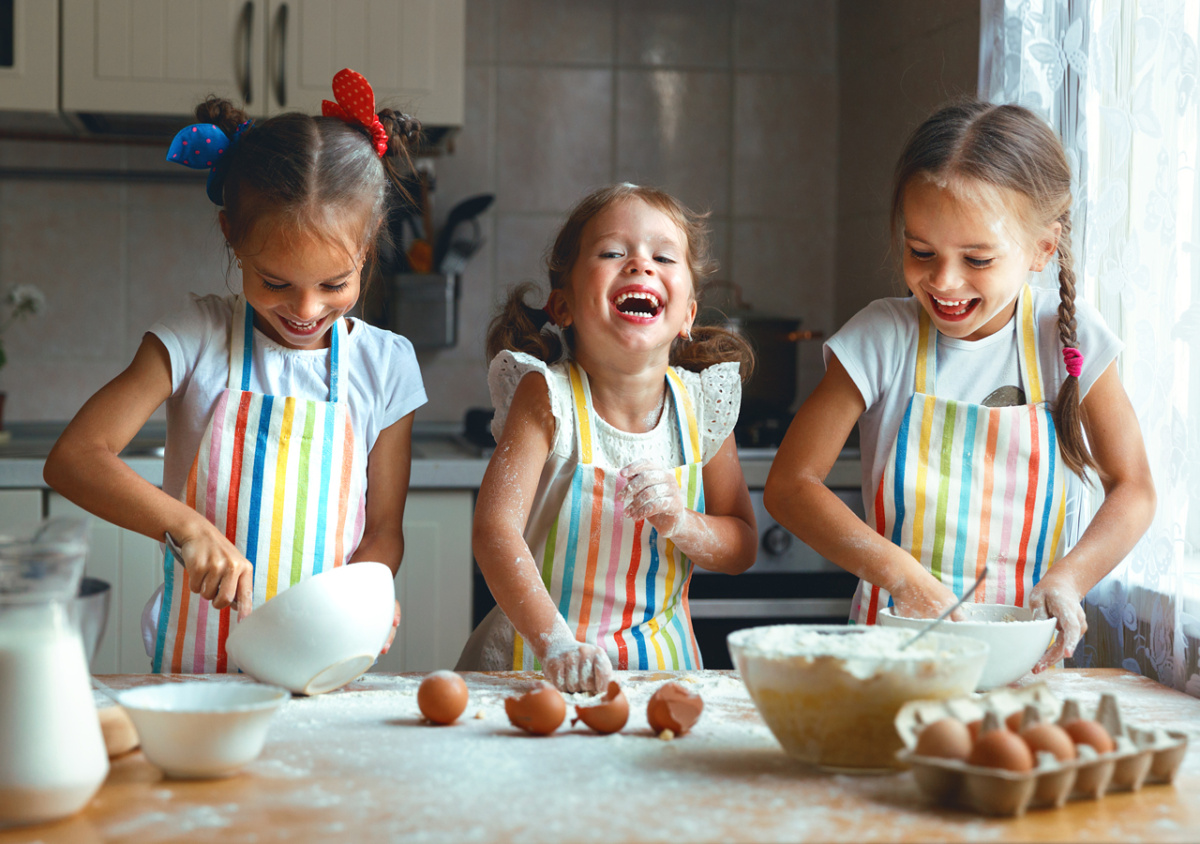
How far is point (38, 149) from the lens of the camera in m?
2.24

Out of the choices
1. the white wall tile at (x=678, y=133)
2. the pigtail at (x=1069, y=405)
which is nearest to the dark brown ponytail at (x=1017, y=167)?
the pigtail at (x=1069, y=405)

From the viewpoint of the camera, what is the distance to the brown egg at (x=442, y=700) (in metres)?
0.82

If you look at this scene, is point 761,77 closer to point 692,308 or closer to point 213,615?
point 692,308

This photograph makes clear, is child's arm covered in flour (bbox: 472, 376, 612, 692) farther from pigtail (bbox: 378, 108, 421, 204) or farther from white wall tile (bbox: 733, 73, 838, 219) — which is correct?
white wall tile (bbox: 733, 73, 838, 219)

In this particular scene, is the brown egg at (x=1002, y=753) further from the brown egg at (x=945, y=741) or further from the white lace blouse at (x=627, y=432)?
the white lace blouse at (x=627, y=432)

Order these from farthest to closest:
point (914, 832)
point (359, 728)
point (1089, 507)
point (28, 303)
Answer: point (28, 303), point (1089, 507), point (359, 728), point (914, 832)

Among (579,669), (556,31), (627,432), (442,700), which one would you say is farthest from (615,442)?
(556,31)

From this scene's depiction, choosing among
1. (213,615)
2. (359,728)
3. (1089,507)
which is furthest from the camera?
(1089,507)

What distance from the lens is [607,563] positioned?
122cm

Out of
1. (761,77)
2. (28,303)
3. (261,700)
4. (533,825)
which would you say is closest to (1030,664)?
(533,825)

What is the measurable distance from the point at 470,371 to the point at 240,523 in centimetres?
126

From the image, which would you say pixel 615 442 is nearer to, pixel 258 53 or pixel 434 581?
pixel 434 581

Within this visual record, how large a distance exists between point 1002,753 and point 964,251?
63cm

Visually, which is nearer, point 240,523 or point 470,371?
point 240,523
